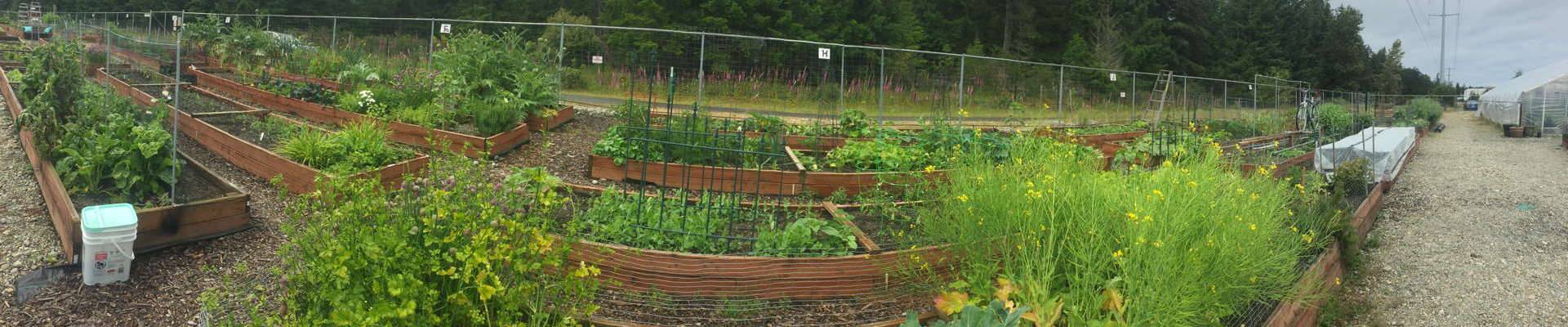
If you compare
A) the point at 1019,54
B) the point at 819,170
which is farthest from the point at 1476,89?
the point at 819,170

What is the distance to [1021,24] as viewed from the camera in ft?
112

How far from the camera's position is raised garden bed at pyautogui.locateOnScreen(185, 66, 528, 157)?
24.5 feet

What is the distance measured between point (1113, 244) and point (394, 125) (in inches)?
240

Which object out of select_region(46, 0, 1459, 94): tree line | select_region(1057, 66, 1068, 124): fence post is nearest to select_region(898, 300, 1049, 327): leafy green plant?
select_region(1057, 66, 1068, 124): fence post

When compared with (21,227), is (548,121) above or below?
above

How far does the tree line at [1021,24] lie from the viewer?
25484mm

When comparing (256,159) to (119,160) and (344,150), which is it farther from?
(119,160)

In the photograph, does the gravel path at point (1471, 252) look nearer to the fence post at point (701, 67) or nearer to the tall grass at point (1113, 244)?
the tall grass at point (1113, 244)

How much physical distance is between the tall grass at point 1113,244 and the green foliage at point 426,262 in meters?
1.80

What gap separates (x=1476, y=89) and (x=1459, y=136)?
131 feet

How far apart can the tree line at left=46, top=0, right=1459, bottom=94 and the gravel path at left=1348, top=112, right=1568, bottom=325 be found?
16.4m

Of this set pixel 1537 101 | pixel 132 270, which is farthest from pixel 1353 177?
pixel 1537 101

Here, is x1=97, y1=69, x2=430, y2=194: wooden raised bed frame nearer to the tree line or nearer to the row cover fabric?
the row cover fabric

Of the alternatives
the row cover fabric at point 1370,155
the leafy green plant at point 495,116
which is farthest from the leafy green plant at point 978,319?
the row cover fabric at point 1370,155
